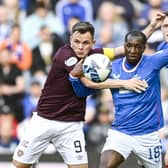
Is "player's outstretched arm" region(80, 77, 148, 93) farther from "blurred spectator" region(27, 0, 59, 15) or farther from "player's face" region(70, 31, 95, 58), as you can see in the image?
"blurred spectator" region(27, 0, 59, 15)

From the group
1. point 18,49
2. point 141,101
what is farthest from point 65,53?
point 18,49

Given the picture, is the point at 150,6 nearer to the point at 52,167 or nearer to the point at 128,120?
the point at 52,167

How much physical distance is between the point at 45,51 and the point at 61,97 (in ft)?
14.1

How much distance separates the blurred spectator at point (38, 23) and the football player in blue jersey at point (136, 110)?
4491 millimetres

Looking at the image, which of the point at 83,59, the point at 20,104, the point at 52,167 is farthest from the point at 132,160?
the point at 83,59

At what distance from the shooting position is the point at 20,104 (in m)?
12.0

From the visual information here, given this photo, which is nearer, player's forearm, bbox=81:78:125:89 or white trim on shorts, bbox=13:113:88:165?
player's forearm, bbox=81:78:125:89

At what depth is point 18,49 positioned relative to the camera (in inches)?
482

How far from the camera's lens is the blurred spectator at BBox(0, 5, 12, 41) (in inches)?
486

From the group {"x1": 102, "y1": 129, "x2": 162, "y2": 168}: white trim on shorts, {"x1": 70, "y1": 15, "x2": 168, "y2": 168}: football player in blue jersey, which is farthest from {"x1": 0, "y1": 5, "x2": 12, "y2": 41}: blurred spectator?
{"x1": 102, "y1": 129, "x2": 162, "y2": 168}: white trim on shorts

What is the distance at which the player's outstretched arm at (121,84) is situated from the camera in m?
7.59

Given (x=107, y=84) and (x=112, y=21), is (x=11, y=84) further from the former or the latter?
(x=107, y=84)

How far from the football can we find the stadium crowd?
13.5ft

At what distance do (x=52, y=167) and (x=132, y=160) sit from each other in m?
1.11
